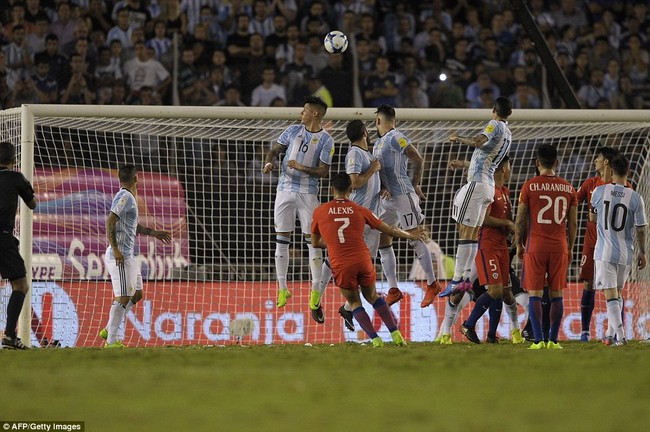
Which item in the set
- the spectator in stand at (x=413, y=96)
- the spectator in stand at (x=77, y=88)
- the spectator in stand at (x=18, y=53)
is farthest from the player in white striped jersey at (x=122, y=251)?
the spectator in stand at (x=413, y=96)

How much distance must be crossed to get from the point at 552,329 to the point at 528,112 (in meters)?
3.32

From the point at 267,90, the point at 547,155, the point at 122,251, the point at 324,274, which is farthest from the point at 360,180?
the point at 267,90

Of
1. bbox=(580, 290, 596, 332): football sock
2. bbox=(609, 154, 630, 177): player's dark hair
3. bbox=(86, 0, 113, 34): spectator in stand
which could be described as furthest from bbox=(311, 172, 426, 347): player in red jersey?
bbox=(86, 0, 113, 34): spectator in stand

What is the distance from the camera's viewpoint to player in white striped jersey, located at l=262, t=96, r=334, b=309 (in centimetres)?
1189

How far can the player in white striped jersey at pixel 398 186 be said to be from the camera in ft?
38.9

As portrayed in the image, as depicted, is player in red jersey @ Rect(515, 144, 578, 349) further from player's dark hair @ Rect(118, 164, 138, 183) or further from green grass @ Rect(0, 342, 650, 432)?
player's dark hair @ Rect(118, 164, 138, 183)

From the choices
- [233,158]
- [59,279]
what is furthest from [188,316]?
[233,158]

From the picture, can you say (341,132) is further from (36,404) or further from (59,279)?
(36,404)

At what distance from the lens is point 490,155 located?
457 inches

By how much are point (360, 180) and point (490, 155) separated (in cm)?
144

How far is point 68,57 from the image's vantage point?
17.0 metres

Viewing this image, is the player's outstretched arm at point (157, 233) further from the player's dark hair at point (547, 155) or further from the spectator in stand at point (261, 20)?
the spectator in stand at point (261, 20)

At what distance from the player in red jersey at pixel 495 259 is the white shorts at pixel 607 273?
973 millimetres
